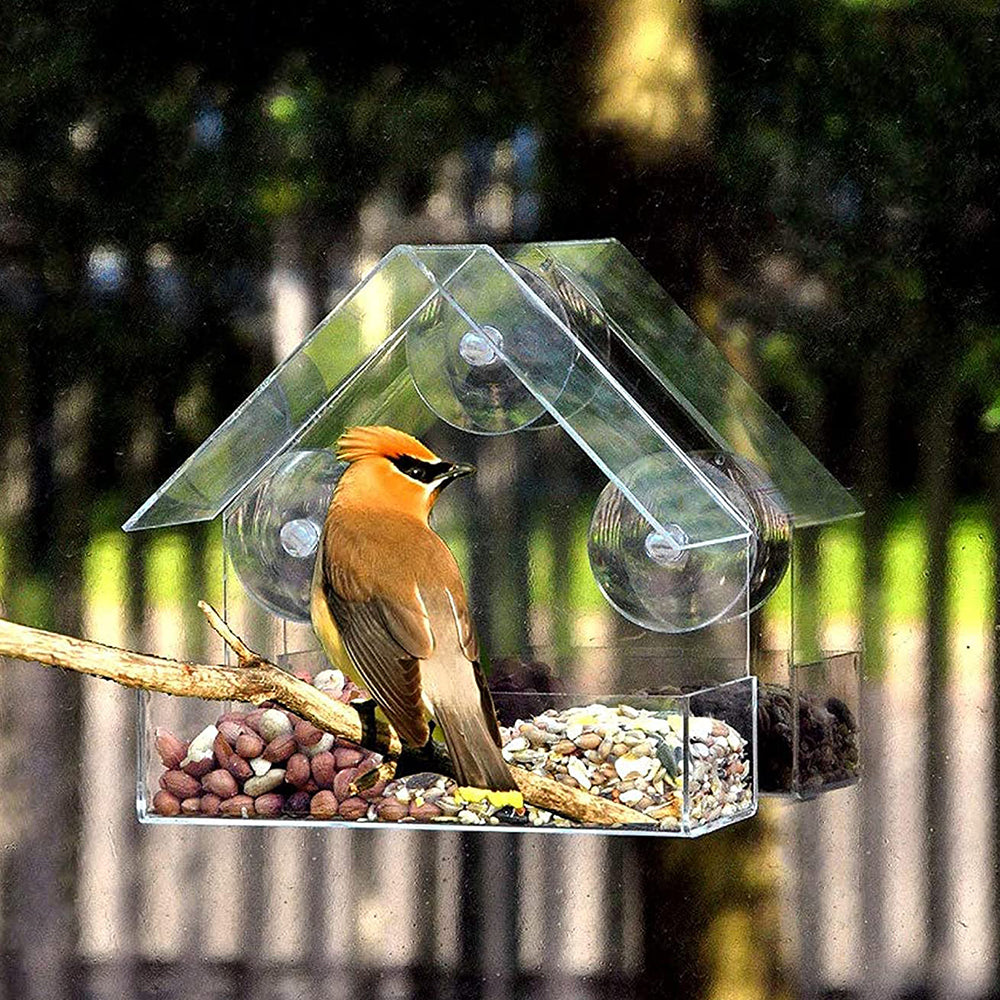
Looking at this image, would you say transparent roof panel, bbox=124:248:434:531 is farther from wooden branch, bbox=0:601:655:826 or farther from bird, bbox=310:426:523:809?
wooden branch, bbox=0:601:655:826

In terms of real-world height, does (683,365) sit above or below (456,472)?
above

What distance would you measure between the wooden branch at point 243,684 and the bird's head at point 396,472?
178mm

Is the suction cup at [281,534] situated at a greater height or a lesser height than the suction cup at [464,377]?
lesser

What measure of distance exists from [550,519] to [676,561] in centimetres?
12

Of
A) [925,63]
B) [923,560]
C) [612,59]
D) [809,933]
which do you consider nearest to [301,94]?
[612,59]

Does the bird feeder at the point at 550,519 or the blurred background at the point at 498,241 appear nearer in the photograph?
the bird feeder at the point at 550,519

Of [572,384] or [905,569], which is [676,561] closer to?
[572,384]

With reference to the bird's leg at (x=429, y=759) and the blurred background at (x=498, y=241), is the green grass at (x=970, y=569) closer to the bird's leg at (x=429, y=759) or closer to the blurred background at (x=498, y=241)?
the blurred background at (x=498, y=241)

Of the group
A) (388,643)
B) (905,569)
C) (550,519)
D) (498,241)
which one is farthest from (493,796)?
(498,241)

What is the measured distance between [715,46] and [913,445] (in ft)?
1.76

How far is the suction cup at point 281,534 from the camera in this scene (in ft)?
5.96

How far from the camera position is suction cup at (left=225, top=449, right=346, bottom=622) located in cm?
182

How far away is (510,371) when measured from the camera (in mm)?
1756

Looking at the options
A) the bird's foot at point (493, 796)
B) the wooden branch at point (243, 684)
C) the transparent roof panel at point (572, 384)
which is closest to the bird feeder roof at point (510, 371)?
the transparent roof panel at point (572, 384)
